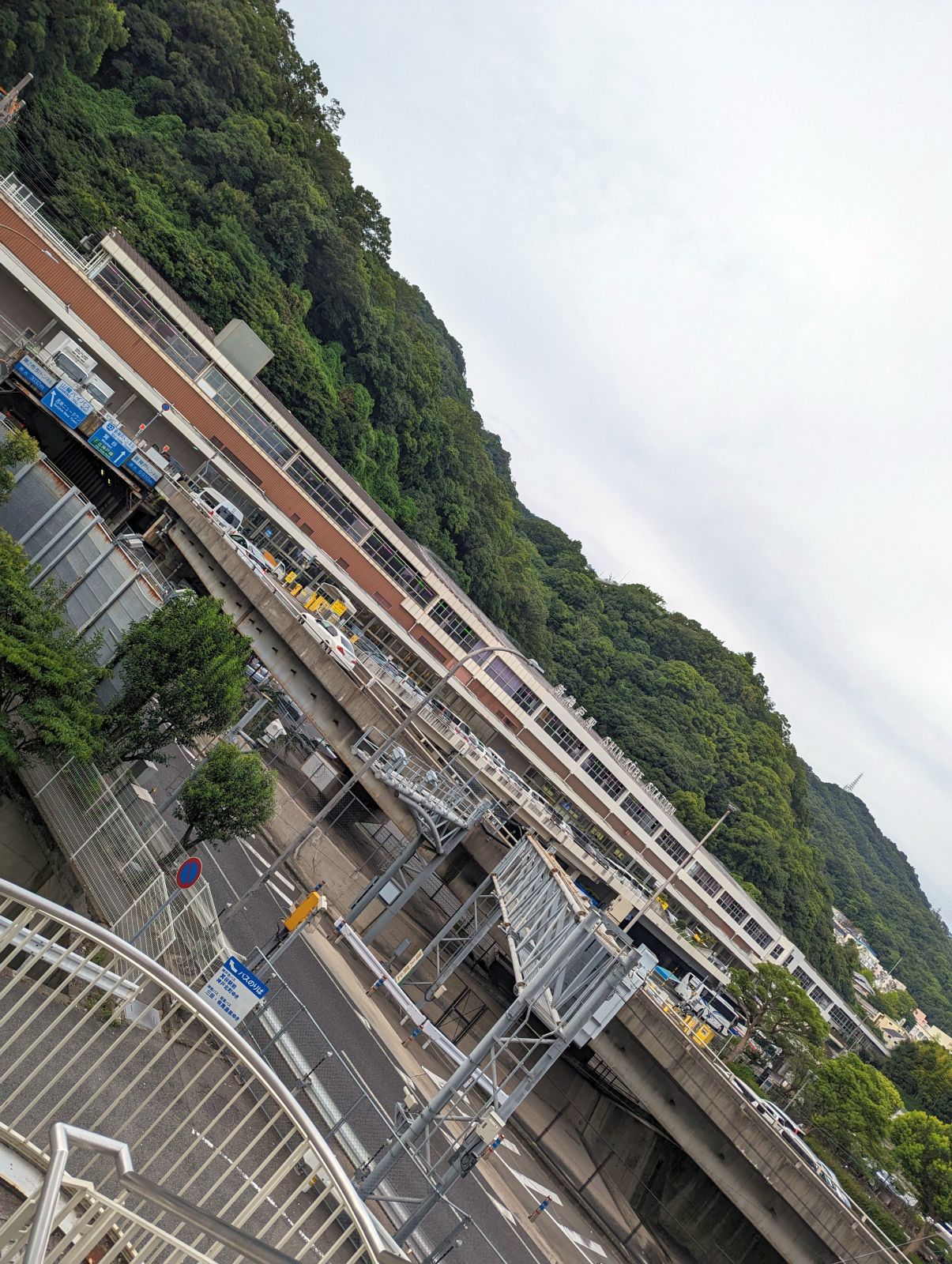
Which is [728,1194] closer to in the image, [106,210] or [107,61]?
[106,210]

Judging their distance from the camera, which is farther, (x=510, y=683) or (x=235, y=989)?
(x=510, y=683)

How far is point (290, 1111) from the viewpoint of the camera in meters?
6.30

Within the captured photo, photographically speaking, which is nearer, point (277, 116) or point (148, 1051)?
point (148, 1051)

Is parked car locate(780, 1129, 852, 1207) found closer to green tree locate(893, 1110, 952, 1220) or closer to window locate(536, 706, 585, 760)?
green tree locate(893, 1110, 952, 1220)

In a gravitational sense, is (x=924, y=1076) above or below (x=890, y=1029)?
below

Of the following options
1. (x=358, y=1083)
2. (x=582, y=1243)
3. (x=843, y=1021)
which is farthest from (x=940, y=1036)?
(x=358, y=1083)

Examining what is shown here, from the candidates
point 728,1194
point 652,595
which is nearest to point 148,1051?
point 728,1194

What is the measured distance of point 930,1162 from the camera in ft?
112

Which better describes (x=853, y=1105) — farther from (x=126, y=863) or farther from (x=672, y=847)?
(x=126, y=863)

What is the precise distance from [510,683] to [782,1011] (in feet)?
85.1

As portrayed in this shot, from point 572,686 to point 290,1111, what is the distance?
80978 mm

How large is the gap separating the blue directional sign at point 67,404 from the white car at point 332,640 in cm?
1094

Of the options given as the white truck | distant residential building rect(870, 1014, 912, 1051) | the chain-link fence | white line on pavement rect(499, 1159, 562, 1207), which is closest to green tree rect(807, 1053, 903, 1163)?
the white truck

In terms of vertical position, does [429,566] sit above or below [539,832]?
above
